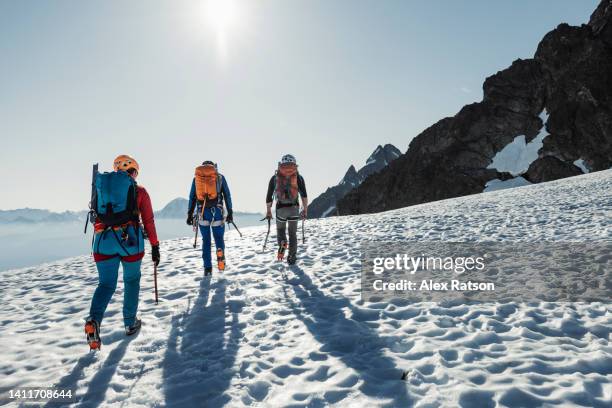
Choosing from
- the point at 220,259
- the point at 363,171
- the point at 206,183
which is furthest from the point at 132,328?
the point at 363,171

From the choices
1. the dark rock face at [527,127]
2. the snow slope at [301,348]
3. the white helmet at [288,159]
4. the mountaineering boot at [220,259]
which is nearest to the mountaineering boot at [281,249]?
the snow slope at [301,348]

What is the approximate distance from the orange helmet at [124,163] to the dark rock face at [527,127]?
242ft

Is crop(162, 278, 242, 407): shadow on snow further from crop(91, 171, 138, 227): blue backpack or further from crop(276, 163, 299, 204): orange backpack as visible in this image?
crop(276, 163, 299, 204): orange backpack

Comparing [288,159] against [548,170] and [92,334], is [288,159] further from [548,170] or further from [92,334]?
[548,170]

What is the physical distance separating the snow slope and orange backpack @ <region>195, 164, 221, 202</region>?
2077mm

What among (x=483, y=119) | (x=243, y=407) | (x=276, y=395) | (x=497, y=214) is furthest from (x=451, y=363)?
(x=483, y=119)

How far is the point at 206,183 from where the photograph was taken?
344 inches

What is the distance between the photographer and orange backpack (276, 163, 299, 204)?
925 centimetres

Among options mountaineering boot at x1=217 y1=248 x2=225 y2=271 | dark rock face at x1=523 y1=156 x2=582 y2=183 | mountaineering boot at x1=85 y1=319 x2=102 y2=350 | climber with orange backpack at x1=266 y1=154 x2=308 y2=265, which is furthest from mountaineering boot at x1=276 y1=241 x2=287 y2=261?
dark rock face at x1=523 y1=156 x2=582 y2=183

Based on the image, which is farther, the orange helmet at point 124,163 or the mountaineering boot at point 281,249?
the mountaineering boot at point 281,249

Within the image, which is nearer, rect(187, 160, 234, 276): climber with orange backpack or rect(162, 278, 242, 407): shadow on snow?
rect(162, 278, 242, 407): shadow on snow

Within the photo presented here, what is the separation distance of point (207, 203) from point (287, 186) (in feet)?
6.97

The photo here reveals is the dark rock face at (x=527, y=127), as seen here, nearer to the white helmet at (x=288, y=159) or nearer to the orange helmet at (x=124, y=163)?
the white helmet at (x=288, y=159)

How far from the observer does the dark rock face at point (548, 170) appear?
64750 millimetres
